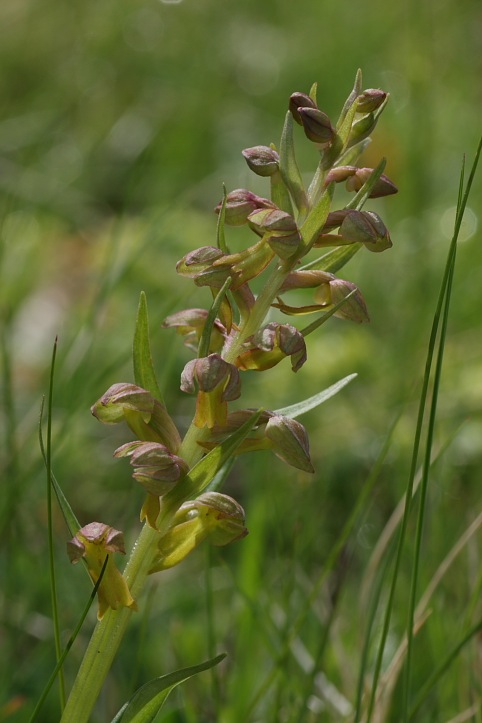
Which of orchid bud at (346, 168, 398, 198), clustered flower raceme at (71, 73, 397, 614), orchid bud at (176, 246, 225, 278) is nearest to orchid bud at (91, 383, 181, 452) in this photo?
clustered flower raceme at (71, 73, 397, 614)

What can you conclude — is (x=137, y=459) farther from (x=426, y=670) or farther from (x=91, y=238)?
(x=91, y=238)

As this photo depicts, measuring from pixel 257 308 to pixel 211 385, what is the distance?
0.09 m

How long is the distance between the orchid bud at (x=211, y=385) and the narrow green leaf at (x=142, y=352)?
2.0 inches

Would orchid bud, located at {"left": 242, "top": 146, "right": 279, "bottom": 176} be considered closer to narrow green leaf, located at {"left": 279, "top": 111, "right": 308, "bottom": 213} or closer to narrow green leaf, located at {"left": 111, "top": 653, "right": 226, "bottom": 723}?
narrow green leaf, located at {"left": 279, "top": 111, "right": 308, "bottom": 213}

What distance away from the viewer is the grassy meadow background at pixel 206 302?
3.96ft

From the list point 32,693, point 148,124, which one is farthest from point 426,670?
point 148,124

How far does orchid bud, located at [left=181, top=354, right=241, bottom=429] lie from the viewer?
0.67 meters

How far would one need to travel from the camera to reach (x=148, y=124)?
3.60 meters

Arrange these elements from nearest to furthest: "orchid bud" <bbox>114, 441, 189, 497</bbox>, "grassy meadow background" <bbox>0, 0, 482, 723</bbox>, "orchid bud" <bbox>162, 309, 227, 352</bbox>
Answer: "orchid bud" <bbox>114, 441, 189, 497</bbox>, "orchid bud" <bbox>162, 309, 227, 352</bbox>, "grassy meadow background" <bbox>0, 0, 482, 723</bbox>

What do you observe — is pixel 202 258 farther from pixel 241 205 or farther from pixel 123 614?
pixel 123 614

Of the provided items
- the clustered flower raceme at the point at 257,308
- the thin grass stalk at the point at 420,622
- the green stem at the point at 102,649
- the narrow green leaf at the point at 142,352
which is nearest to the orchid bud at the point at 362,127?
the clustered flower raceme at the point at 257,308

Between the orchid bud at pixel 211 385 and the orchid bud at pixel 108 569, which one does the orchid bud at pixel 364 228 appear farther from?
the orchid bud at pixel 108 569

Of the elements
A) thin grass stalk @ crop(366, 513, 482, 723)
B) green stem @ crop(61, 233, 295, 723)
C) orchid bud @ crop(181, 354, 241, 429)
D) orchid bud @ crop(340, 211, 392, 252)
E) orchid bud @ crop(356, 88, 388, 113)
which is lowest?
thin grass stalk @ crop(366, 513, 482, 723)

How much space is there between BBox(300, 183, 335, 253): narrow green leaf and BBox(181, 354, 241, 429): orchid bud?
4.5 inches
